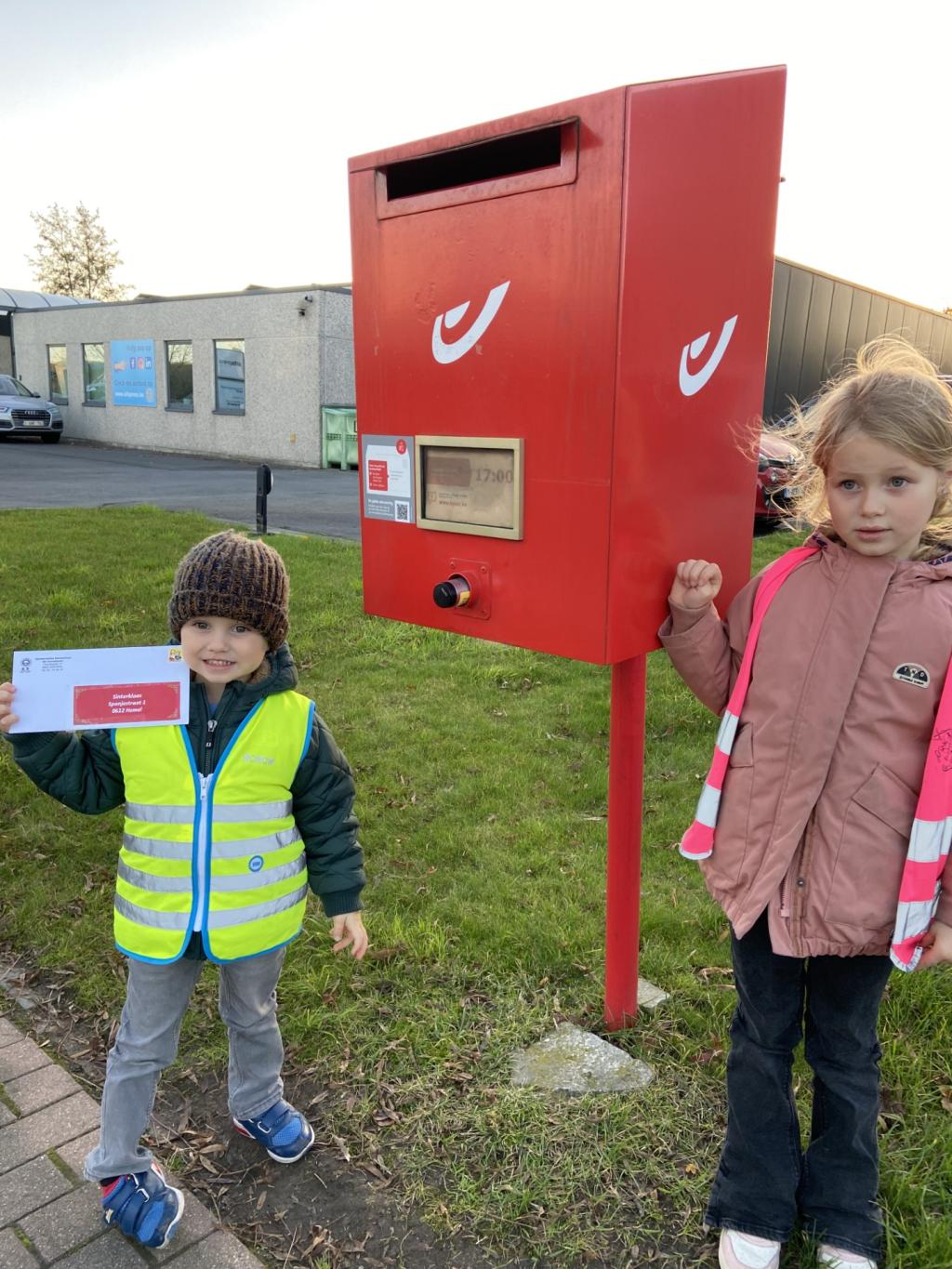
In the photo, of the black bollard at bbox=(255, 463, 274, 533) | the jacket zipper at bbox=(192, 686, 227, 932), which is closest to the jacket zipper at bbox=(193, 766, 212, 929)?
the jacket zipper at bbox=(192, 686, 227, 932)

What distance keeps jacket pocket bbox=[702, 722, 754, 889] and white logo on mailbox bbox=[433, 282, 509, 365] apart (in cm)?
91

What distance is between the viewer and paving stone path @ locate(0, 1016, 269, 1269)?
180cm

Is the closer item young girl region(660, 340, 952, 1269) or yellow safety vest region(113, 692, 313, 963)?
young girl region(660, 340, 952, 1269)

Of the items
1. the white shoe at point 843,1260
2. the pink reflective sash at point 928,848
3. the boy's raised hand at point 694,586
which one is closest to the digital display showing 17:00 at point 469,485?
A: the boy's raised hand at point 694,586

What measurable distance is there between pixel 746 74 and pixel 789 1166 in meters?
2.12

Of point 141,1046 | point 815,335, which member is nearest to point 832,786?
point 141,1046

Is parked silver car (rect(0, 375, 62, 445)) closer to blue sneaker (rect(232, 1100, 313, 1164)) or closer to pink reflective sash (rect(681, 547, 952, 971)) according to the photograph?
→ blue sneaker (rect(232, 1100, 313, 1164))

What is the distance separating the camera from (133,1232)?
1.81 metres

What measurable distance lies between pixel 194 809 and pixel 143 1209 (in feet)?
2.64

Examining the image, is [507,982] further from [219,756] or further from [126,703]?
[126,703]

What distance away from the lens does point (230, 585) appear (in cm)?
177

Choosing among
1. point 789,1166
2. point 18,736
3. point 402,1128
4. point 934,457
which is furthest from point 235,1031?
point 934,457

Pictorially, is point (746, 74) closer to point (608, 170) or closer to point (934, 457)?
point (608, 170)

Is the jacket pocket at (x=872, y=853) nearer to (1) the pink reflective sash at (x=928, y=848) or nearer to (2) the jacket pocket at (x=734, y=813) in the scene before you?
(1) the pink reflective sash at (x=928, y=848)
